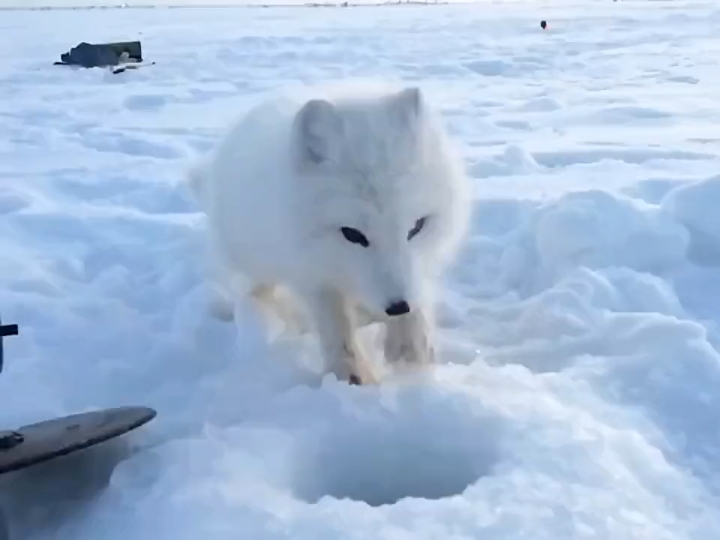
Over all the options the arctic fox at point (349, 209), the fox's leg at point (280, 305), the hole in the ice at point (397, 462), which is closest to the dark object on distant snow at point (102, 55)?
the fox's leg at point (280, 305)

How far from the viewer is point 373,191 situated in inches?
79.4

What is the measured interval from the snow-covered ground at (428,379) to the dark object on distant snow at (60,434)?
0.10 m

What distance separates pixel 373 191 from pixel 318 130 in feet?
0.76

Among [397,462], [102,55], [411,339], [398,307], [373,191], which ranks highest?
[373,191]

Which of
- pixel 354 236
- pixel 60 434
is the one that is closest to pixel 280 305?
pixel 354 236

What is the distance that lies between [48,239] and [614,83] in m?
6.64

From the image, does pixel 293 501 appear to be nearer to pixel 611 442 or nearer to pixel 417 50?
pixel 611 442

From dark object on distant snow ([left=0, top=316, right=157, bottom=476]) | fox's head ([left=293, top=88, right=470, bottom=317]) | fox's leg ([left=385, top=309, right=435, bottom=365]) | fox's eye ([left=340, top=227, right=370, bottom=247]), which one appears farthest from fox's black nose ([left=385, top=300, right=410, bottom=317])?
dark object on distant snow ([left=0, top=316, right=157, bottom=476])

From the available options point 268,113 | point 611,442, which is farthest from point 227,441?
point 268,113

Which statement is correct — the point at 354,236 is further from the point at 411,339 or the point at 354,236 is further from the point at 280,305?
the point at 280,305

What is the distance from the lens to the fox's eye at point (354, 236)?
81.2 inches

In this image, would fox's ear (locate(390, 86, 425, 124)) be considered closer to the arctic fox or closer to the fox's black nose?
the arctic fox

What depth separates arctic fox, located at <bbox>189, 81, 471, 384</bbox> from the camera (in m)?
2.04

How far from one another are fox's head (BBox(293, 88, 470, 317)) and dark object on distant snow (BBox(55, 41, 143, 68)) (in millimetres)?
10627
